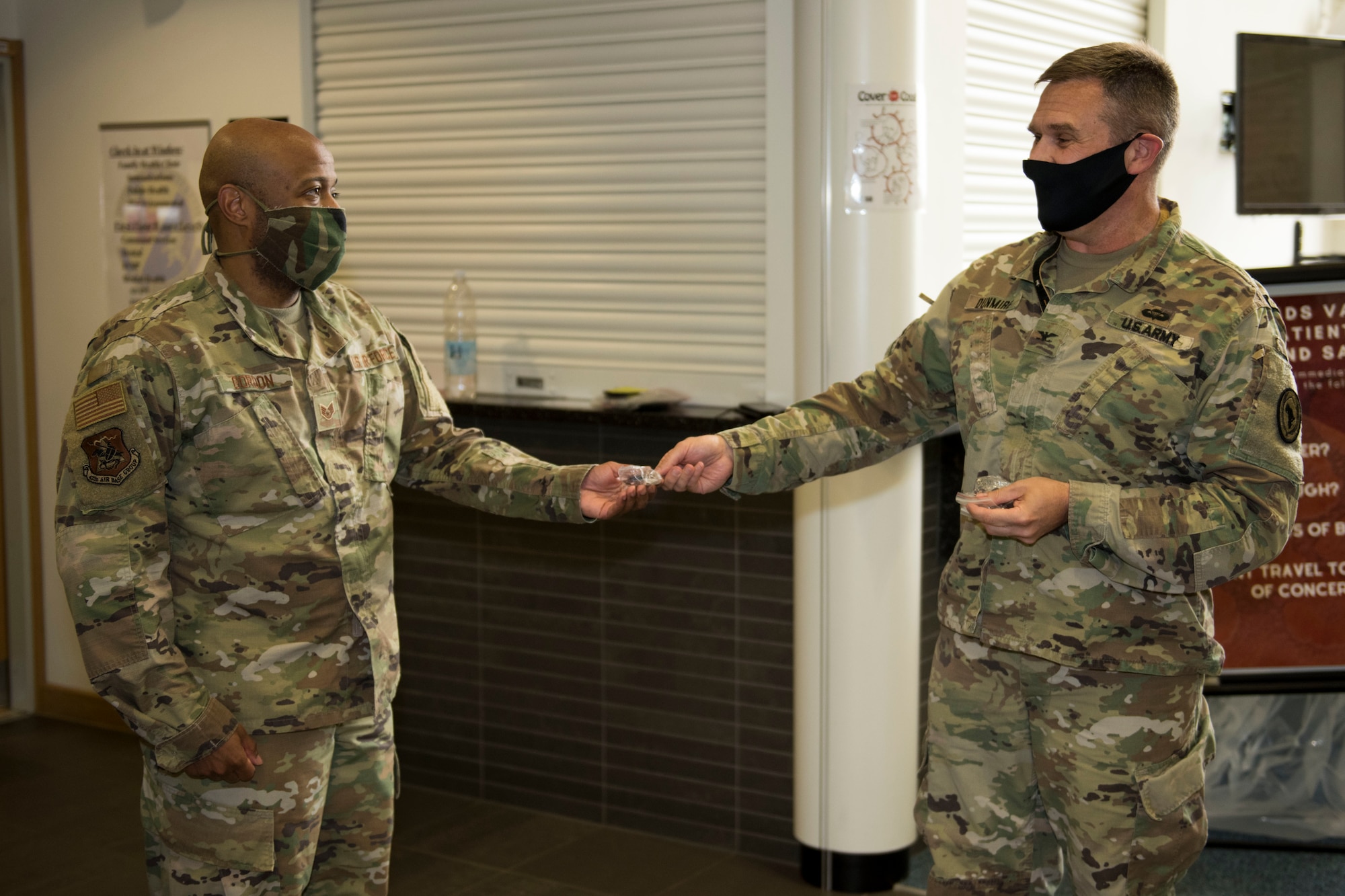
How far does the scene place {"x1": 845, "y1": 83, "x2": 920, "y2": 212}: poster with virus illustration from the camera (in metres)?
3.44

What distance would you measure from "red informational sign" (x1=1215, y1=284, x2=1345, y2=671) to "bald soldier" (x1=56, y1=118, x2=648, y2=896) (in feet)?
7.60

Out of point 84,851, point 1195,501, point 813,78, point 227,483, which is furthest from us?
point 84,851

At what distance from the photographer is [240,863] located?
2328mm

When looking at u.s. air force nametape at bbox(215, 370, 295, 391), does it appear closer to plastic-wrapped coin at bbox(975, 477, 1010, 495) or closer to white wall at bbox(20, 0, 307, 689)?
plastic-wrapped coin at bbox(975, 477, 1010, 495)

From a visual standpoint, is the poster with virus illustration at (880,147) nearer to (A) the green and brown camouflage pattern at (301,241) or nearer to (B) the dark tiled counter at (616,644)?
(B) the dark tiled counter at (616,644)

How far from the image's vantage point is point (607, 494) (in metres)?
2.74

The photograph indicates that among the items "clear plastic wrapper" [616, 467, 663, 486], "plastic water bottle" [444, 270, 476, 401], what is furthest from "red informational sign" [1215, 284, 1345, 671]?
"plastic water bottle" [444, 270, 476, 401]

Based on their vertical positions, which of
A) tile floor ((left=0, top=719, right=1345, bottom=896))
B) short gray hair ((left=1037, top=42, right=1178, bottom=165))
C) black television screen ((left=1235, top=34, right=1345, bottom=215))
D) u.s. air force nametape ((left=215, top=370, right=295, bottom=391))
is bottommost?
tile floor ((left=0, top=719, right=1345, bottom=896))

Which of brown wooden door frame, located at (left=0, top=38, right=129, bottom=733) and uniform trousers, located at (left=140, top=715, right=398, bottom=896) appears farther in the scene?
brown wooden door frame, located at (left=0, top=38, right=129, bottom=733)

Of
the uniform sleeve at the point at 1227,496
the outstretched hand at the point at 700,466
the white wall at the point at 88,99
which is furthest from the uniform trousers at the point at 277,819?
the white wall at the point at 88,99

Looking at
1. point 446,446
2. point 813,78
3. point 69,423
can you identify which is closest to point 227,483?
point 69,423

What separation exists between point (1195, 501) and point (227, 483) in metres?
1.67

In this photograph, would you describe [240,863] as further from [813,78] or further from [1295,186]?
[1295,186]

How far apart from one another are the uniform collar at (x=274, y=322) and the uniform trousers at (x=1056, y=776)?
1.30 metres
